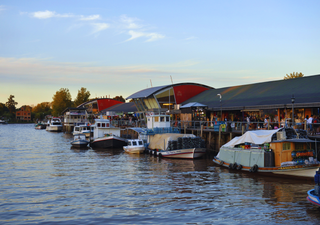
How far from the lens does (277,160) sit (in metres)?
25.6

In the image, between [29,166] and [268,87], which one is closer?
[29,166]

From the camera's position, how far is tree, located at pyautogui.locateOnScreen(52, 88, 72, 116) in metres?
180

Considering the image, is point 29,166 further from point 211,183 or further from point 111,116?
point 111,116

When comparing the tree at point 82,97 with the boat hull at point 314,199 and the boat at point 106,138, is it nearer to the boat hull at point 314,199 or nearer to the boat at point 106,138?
the boat at point 106,138

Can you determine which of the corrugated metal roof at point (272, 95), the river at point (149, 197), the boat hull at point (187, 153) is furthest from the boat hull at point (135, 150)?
the corrugated metal roof at point (272, 95)

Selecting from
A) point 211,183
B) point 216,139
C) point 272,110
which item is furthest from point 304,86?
point 211,183

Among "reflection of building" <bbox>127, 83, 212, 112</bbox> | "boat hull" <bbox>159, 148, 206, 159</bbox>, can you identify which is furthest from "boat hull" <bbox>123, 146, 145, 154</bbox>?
"reflection of building" <bbox>127, 83, 212, 112</bbox>

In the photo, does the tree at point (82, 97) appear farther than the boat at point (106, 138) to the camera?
Yes

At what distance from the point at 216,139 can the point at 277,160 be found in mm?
16157

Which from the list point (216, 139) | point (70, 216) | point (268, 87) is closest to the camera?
point (70, 216)

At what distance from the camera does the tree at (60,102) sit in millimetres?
180000

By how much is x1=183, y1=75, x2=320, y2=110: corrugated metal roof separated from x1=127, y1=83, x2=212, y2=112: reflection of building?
306 inches

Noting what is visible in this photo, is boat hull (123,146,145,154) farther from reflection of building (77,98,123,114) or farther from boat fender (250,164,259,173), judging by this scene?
reflection of building (77,98,123,114)

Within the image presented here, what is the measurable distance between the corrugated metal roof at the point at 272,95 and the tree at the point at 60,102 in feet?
452
